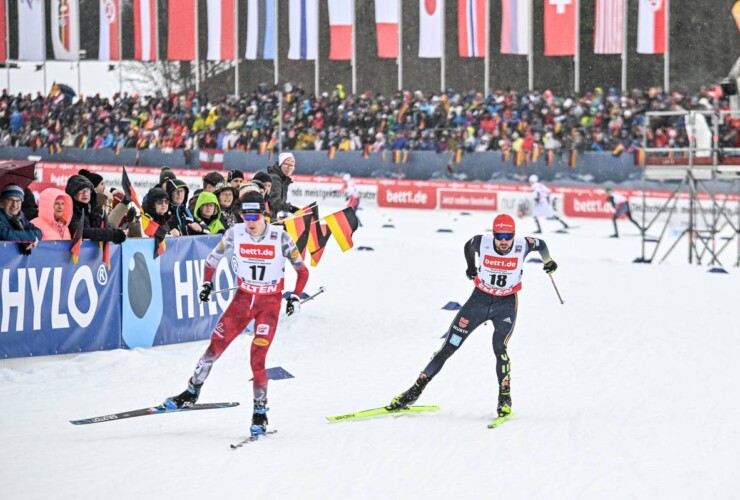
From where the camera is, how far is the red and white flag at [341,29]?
3553 centimetres

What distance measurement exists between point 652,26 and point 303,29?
12063 mm

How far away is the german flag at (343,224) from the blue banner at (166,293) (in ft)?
4.92

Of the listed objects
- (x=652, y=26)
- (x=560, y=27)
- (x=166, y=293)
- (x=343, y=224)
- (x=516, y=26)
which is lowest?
(x=166, y=293)

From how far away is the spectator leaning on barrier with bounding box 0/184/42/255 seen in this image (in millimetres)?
9352

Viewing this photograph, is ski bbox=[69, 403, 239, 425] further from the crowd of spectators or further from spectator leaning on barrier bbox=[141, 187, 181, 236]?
the crowd of spectators

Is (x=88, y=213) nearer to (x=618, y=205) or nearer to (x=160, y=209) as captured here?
(x=160, y=209)

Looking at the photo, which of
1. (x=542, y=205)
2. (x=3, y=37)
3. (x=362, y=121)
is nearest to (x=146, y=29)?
(x=3, y=37)

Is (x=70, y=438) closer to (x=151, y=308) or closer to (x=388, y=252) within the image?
(x=151, y=308)

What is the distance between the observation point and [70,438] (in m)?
7.49

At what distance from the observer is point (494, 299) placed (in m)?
8.48

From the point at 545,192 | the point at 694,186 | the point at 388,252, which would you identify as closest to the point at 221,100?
the point at 545,192

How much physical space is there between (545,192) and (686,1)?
15.8 m

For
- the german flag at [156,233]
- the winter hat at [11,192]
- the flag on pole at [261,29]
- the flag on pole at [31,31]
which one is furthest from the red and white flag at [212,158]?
the winter hat at [11,192]

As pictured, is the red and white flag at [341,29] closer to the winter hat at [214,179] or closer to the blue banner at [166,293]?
the winter hat at [214,179]
